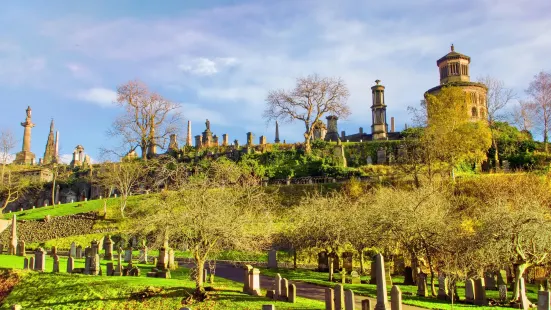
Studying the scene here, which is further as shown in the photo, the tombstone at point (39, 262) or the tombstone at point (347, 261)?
the tombstone at point (347, 261)

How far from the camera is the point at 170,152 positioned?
67.6 metres

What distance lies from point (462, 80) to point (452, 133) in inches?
935

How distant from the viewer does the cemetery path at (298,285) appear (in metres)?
18.1

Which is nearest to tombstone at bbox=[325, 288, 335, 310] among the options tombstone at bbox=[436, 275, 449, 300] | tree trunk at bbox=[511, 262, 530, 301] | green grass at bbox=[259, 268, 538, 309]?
green grass at bbox=[259, 268, 538, 309]

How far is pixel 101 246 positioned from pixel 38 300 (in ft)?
53.6

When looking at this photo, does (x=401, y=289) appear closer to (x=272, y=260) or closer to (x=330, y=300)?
(x=330, y=300)

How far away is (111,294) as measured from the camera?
18.7 metres

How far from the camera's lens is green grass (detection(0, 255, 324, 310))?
1692 centimetres

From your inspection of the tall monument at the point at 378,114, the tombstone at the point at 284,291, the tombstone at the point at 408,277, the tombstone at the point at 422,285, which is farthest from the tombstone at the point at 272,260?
the tall monument at the point at 378,114

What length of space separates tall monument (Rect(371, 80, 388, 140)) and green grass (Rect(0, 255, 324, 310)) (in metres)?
43.2

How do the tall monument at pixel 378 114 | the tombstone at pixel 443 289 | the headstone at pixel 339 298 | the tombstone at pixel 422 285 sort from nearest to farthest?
the headstone at pixel 339 298 → the tombstone at pixel 443 289 → the tombstone at pixel 422 285 → the tall monument at pixel 378 114

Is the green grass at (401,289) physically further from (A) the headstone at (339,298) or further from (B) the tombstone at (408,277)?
(A) the headstone at (339,298)

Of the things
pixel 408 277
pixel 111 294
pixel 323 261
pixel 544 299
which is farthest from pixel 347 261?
pixel 544 299

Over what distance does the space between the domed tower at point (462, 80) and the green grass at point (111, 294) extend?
48563 millimetres
